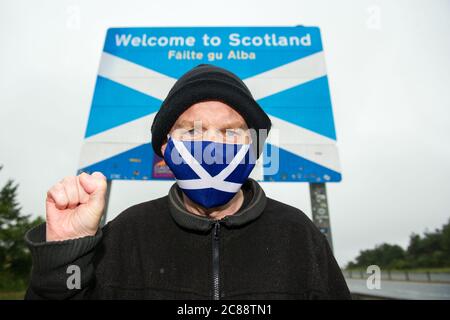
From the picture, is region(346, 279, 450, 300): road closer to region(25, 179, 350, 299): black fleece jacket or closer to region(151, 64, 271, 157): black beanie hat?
region(25, 179, 350, 299): black fleece jacket

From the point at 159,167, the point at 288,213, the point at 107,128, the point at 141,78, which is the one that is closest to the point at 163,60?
the point at 141,78

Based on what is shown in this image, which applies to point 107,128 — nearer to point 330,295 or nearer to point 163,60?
point 163,60

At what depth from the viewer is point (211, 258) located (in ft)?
4.65

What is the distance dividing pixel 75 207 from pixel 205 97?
88 centimetres

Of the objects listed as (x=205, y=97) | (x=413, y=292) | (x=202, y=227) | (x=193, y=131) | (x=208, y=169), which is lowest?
(x=413, y=292)

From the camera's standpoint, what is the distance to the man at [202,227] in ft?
3.80

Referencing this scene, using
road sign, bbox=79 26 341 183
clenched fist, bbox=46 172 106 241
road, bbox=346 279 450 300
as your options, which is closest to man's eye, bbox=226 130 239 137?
clenched fist, bbox=46 172 106 241

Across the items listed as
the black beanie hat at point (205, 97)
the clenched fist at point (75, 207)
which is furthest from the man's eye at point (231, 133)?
the clenched fist at point (75, 207)

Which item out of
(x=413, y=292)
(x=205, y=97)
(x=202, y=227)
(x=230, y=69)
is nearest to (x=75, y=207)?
(x=202, y=227)

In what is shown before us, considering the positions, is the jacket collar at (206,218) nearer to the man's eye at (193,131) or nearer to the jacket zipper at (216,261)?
the jacket zipper at (216,261)

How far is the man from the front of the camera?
116 centimetres

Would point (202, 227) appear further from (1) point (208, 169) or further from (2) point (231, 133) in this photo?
(2) point (231, 133)
